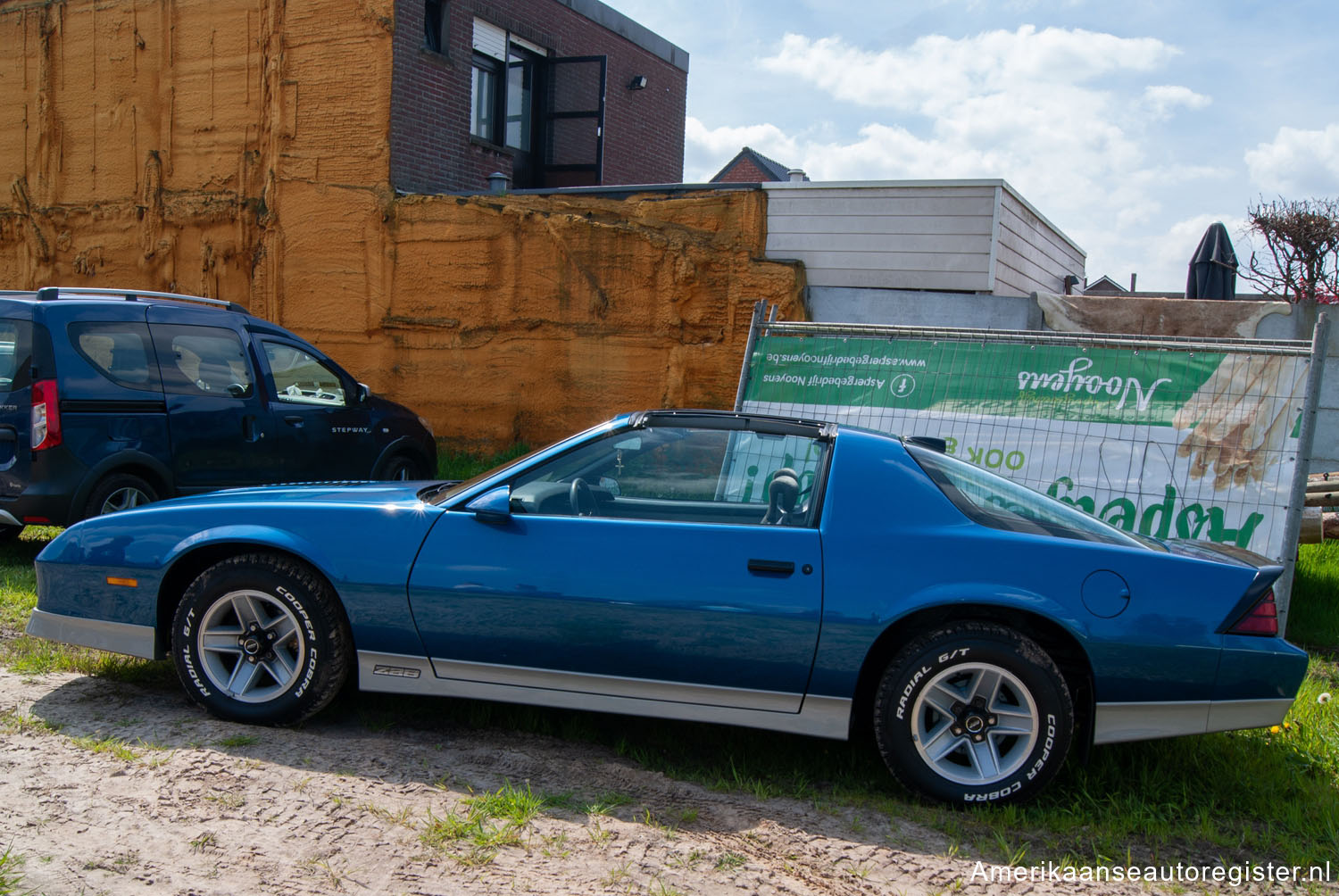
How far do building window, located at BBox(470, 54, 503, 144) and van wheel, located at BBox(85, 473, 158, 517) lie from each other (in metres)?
8.91

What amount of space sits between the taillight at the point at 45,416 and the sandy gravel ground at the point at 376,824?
2.68m

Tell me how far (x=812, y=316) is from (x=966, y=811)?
7346 mm

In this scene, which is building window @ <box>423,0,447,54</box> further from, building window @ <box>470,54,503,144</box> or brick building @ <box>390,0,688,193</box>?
building window @ <box>470,54,503,144</box>

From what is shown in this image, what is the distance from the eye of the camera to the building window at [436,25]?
526 inches

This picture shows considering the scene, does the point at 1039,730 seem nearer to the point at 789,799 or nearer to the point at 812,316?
the point at 789,799

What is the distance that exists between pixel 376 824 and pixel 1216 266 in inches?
385

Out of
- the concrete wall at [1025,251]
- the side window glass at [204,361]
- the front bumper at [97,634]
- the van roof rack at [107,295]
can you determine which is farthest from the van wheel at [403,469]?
the concrete wall at [1025,251]

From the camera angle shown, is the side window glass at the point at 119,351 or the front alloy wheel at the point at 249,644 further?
the side window glass at the point at 119,351

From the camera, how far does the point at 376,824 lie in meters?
3.18

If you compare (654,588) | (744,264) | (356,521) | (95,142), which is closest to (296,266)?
(95,142)

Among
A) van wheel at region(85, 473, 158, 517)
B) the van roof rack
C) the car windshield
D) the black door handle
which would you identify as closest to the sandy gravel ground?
the black door handle

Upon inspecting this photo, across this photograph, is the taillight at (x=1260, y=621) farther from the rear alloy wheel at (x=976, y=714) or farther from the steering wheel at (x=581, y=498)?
the steering wheel at (x=581, y=498)

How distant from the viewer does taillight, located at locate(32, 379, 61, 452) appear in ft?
20.2

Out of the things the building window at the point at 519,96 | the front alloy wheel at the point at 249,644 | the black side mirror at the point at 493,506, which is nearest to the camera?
the black side mirror at the point at 493,506
